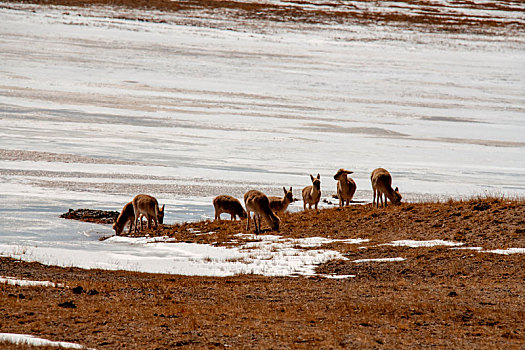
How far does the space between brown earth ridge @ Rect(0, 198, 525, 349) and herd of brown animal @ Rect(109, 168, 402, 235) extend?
270cm

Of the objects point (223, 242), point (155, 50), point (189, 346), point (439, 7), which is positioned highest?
point (439, 7)

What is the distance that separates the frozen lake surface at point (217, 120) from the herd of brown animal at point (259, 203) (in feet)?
3.44

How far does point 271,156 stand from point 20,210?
1218 centimetres

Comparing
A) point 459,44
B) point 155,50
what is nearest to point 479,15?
point 459,44

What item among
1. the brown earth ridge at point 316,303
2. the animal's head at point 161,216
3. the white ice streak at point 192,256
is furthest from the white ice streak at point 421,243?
the animal's head at point 161,216

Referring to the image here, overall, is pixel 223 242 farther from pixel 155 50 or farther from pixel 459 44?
pixel 459 44

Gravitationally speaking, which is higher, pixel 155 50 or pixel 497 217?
pixel 155 50

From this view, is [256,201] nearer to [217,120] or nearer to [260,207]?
[260,207]

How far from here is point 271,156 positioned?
3061 cm

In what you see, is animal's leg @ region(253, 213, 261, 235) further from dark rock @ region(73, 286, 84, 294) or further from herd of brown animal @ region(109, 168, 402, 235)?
dark rock @ region(73, 286, 84, 294)

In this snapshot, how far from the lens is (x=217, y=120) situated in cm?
3766

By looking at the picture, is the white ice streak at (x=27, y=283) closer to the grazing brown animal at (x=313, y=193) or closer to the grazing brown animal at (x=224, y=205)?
the grazing brown animal at (x=224, y=205)

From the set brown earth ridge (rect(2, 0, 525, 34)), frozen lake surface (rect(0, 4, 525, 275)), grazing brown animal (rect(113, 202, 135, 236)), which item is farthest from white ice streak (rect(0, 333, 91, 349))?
brown earth ridge (rect(2, 0, 525, 34))

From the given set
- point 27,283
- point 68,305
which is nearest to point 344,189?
point 27,283
